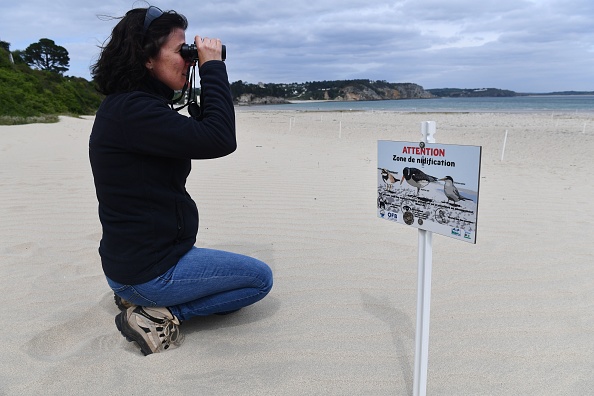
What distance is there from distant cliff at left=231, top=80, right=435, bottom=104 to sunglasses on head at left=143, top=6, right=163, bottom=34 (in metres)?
131

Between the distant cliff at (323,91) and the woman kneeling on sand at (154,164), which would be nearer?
the woman kneeling on sand at (154,164)

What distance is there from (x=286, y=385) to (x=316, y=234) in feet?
7.95

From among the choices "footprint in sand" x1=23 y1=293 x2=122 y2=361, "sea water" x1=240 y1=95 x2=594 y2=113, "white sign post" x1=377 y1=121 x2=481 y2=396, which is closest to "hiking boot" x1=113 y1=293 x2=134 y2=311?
"footprint in sand" x1=23 y1=293 x2=122 y2=361

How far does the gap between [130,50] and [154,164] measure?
1.78ft

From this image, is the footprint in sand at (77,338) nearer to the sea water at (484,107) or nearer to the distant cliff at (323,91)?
the sea water at (484,107)

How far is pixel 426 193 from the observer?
6.38 feet

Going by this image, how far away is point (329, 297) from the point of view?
3279 millimetres

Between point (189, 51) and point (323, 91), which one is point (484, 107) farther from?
point (323, 91)

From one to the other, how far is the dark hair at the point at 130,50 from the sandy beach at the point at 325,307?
1410 mm

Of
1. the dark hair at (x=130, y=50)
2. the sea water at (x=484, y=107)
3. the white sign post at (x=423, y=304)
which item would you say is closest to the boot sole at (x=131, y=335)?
the dark hair at (x=130, y=50)

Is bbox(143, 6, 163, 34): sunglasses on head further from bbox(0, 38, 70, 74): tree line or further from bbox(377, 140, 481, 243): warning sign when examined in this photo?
bbox(0, 38, 70, 74): tree line

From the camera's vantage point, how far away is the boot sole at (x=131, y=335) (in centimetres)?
254

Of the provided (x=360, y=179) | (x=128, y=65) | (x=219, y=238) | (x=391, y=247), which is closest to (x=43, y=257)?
(x=219, y=238)

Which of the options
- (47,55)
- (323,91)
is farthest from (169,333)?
(323,91)
